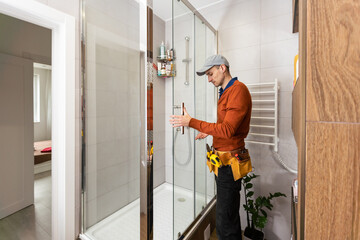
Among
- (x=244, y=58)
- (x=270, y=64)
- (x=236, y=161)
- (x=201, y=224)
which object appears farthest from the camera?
(x=244, y=58)

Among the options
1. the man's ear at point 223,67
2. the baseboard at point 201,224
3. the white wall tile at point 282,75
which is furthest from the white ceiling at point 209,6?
A: the baseboard at point 201,224

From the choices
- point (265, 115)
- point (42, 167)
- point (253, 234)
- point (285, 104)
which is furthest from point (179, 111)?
point (42, 167)

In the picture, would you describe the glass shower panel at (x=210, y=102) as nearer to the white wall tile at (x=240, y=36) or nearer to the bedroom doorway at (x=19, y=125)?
the white wall tile at (x=240, y=36)

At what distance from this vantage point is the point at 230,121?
1104 millimetres

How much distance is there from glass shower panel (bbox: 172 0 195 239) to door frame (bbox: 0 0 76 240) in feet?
2.57

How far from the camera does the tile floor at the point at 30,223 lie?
1646mm

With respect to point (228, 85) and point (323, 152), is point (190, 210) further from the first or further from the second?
point (323, 152)

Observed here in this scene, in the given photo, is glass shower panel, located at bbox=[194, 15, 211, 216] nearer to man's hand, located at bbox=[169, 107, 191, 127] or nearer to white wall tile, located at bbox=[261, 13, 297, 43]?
man's hand, located at bbox=[169, 107, 191, 127]

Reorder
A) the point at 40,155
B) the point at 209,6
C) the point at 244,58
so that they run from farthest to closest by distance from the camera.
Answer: the point at 40,155 → the point at 209,6 → the point at 244,58

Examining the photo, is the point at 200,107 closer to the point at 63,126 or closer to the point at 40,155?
the point at 63,126

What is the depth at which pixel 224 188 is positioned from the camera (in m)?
1.25

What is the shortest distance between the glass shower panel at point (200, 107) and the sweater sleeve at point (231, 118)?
0.48 m

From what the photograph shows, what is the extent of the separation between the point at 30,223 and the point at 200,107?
7.13 ft

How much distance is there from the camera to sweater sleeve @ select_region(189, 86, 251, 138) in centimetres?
109
